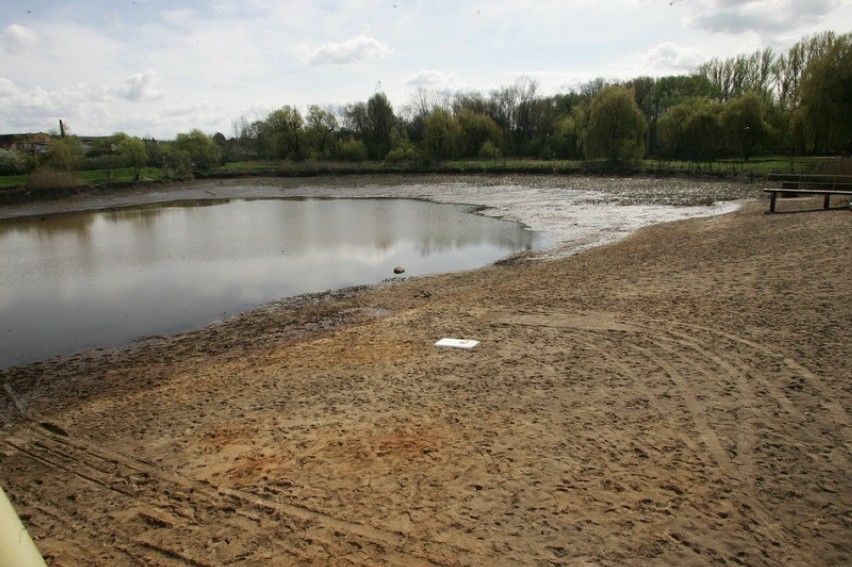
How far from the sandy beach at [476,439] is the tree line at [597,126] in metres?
33.8

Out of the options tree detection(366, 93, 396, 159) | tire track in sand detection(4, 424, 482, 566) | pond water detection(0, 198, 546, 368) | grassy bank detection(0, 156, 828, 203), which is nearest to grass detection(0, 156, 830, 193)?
grassy bank detection(0, 156, 828, 203)

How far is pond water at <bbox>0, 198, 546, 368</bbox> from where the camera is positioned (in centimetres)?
1327

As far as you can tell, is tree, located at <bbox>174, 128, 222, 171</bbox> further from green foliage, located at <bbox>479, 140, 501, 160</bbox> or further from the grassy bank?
green foliage, located at <bbox>479, 140, 501, 160</bbox>

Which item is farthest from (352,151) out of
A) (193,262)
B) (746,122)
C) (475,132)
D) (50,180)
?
(193,262)

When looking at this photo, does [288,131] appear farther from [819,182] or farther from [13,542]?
[13,542]

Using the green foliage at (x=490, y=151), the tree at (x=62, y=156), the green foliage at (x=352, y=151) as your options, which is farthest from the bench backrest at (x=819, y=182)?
the tree at (x=62, y=156)

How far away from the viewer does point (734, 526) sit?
4.13m

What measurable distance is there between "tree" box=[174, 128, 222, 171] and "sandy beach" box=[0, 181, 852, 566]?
2803 inches

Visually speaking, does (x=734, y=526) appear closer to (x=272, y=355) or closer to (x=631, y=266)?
(x=272, y=355)

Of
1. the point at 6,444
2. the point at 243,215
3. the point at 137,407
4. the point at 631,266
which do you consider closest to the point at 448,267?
the point at 631,266

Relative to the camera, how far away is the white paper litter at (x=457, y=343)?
8.50 m

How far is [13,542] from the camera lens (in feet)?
3.74

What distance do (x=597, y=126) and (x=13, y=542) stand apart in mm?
60401

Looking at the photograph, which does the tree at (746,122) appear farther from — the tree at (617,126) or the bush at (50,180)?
the bush at (50,180)
